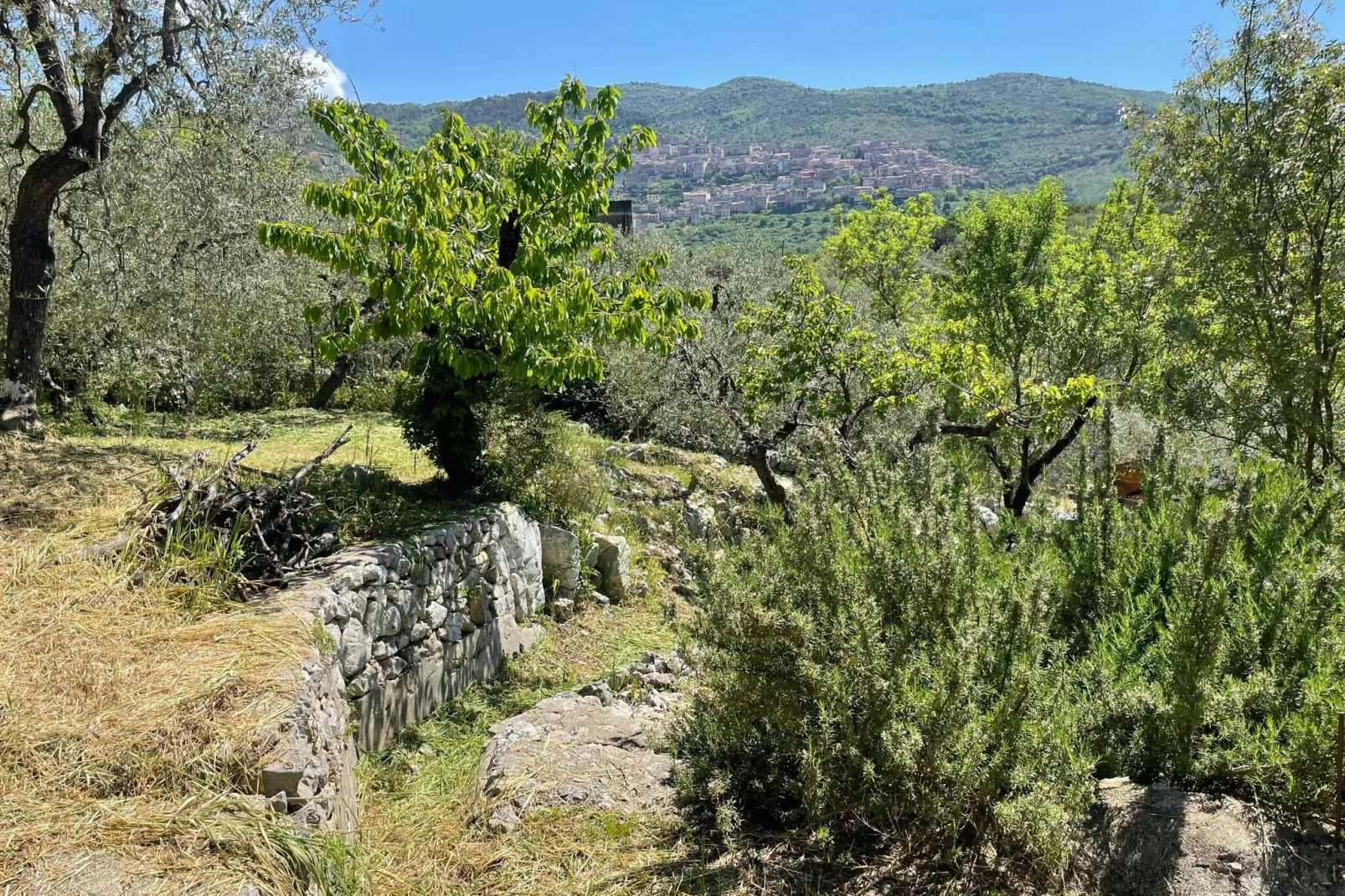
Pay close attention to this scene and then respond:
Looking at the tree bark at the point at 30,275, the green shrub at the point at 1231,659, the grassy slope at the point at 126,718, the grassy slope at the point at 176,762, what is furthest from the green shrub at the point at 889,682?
the tree bark at the point at 30,275

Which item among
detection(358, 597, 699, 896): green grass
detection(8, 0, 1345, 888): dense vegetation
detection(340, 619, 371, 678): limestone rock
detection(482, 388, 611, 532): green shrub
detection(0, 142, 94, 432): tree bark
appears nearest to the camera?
detection(8, 0, 1345, 888): dense vegetation

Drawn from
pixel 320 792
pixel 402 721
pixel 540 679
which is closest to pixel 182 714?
pixel 320 792

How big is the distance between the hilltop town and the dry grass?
66.8 meters

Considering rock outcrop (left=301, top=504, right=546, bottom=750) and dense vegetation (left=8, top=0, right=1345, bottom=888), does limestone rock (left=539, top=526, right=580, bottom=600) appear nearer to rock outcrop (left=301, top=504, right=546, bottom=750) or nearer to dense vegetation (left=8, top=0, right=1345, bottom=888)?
rock outcrop (left=301, top=504, right=546, bottom=750)

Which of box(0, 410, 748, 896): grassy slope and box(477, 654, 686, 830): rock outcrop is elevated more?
box(0, 410, 748, 896): grassy slope

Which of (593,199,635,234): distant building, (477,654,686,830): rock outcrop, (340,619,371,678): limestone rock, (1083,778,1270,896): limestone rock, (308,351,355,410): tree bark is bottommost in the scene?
(477,654,686,830): rock outcrop

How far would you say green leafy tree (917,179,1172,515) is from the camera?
1248 cm

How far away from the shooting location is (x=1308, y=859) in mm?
2518

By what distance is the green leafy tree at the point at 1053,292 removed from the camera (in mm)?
12476

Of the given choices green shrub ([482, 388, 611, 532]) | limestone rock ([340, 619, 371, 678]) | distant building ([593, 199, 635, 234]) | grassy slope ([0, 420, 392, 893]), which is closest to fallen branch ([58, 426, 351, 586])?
grassy slope ([0, 420, 392, 893])

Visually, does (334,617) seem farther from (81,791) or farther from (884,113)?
(884,113)

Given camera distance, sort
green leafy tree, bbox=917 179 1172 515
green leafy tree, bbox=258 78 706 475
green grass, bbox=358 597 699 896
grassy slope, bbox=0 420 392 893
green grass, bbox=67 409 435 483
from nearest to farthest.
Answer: grassy slope, bbox=0 420 392 893 < green grass, bbox=358 597 699 896 < green leafy tree, bbox=258 78 706 475 < green grass, bbox=67 409 435 483 < green leafy tree, bbox=917 179 1172 515

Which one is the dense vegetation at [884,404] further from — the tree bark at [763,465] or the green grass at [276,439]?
the green grass at [276,439]

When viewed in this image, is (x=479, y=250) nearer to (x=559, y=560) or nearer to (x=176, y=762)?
(x=559, y=560)
